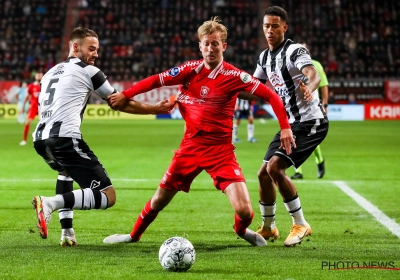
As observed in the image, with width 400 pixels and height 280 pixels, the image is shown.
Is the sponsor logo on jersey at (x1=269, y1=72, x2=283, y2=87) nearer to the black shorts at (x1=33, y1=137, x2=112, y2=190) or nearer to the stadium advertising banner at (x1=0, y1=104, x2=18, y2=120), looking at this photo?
the black shorts at (x1=33, y1=137, x2=112, y2=190)

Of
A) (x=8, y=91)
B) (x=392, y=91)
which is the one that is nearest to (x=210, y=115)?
(x=392, y=91)

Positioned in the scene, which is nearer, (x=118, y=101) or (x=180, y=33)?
(x=118, y=101)

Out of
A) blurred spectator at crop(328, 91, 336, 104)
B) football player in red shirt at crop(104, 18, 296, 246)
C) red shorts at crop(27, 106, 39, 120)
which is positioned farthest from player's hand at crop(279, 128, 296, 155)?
blurred spectator at crop(328, 91, 336, 104)

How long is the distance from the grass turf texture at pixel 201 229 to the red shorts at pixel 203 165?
24.3 inches

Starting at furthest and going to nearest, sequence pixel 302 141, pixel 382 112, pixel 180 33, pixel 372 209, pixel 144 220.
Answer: pixel 180 33 → pixel 382 112 → pixel 372 209 → pixel 302 141 → pixel 144 220

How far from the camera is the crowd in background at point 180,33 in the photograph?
1635 inches

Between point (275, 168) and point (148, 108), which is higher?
point (148, 108)

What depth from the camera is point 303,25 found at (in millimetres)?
43844

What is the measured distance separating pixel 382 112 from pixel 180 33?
12723mm

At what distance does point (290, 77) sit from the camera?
7527mm

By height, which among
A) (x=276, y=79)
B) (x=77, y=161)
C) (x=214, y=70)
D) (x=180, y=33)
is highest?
(x=180, y=33)

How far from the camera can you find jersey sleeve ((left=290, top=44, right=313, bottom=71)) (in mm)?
7312

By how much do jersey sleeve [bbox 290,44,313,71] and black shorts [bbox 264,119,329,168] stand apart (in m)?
0.63

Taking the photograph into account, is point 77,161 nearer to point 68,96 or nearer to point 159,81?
point 68,96
